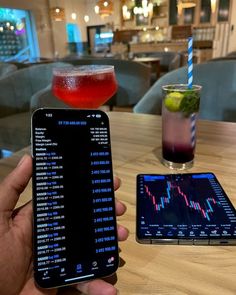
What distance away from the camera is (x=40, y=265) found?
30 cm

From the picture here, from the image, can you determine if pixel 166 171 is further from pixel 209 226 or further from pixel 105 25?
pixel 105 25

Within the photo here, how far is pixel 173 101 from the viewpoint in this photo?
22.6 inches

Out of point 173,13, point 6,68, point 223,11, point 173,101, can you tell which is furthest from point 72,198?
point 173,13

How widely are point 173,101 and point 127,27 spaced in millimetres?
7983

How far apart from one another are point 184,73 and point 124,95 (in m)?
1.23

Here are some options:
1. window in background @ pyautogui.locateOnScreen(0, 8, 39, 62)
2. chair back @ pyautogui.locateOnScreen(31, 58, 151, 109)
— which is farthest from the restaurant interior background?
chair back @ pyautogui.locateOnScreen(31, 58, 151, 109)

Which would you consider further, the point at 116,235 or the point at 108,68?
the point at 108,68

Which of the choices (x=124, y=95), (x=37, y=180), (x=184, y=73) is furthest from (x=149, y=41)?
(x=37, y=180)

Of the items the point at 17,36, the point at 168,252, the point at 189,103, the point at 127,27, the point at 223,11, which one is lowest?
the point at 168,252

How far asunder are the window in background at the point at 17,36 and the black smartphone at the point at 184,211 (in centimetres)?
649

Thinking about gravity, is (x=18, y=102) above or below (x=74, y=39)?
below

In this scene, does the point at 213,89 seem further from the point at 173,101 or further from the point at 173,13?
the point at 173,13

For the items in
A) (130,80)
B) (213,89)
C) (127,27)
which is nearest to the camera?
(213,89)

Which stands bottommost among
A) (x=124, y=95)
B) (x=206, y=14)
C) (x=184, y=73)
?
(x=124, y=95)
